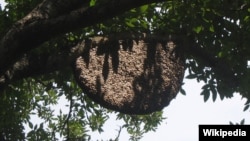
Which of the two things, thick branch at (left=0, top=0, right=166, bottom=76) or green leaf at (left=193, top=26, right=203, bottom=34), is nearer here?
→ thick branch at (left=0, top=0, right=166, bottom=76)

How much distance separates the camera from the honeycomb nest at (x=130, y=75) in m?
8.98

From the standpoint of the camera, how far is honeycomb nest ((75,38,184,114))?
29.5 ft

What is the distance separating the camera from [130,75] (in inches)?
368

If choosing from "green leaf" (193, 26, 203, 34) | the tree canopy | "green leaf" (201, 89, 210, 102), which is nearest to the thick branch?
the tree canopy

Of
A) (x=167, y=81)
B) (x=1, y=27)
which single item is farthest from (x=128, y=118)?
(x=1, y=27)

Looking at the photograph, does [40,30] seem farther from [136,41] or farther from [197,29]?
[197,29]

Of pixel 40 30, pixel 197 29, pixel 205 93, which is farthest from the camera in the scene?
pixel 205 93

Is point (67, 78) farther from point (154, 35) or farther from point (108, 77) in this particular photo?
point (154, 35)

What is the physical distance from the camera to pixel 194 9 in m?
8.95

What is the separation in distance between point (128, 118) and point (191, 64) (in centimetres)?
501

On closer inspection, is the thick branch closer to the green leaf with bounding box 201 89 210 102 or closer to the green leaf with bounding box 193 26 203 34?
the green leaf with bounding box 193 26 203 34

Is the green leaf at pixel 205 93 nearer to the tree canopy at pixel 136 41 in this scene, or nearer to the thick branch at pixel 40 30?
the tree canopy at pixel 136 41

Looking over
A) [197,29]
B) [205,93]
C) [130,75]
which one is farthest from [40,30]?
[205,93]

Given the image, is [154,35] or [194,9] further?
[154,35]
